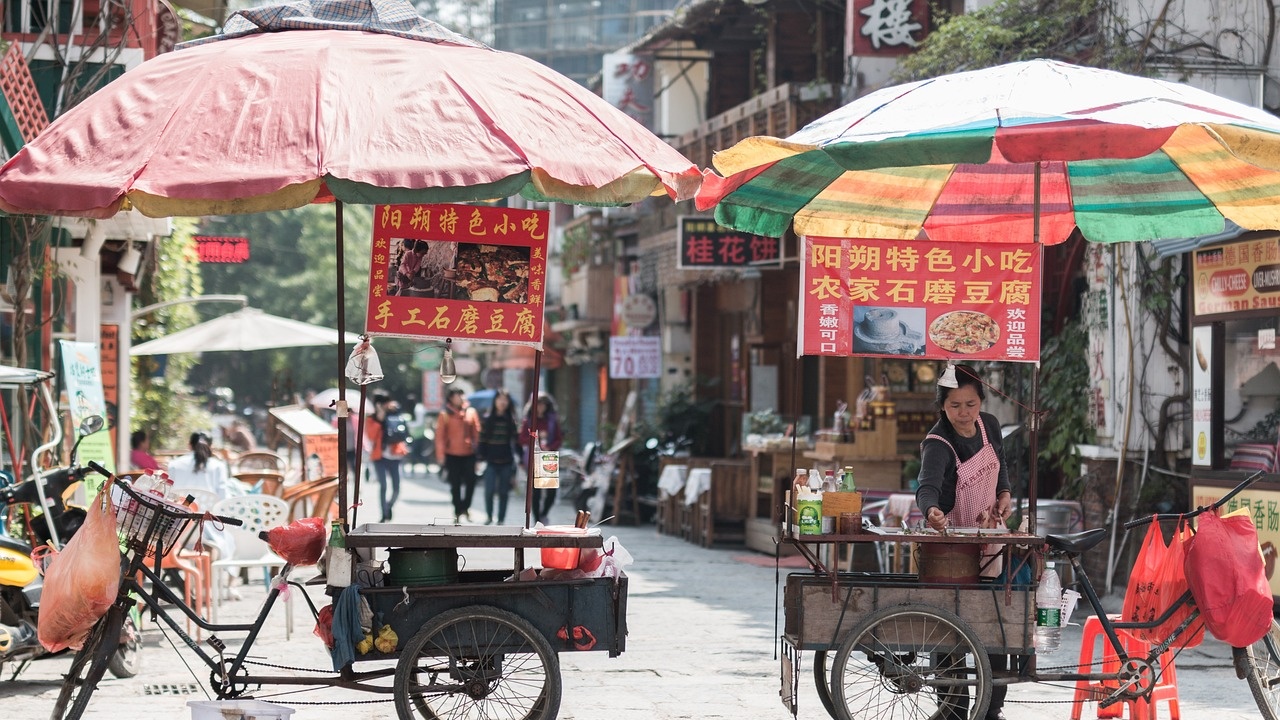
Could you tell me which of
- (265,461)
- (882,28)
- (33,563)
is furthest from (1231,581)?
(265,461)

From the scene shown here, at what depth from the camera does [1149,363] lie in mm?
12594

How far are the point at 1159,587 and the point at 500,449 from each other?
1366 centimetres

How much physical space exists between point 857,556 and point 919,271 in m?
7.66

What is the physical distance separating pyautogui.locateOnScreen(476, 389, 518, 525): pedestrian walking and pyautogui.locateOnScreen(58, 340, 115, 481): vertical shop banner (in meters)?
8.50

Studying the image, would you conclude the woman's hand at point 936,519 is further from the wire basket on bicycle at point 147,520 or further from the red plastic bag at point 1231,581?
the wire basket on bicycle at point 147,520

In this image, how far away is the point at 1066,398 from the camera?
1381cm

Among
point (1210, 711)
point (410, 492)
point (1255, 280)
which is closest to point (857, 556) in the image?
point (1255, 280)

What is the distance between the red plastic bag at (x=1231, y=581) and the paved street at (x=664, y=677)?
82cm

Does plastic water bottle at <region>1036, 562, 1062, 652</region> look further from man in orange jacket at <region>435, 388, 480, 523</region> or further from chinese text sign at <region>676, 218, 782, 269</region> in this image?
chinese text sign at <region>676, 218, 782, 269</region>

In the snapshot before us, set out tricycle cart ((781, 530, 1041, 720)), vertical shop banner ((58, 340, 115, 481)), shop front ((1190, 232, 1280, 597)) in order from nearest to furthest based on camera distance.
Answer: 1. tricycle cart ((781, 530, 1041, 720))
2. vertical shop banner ((58, 340, 115, 481))
3. shop front ((1190, 232, 1280, 597))

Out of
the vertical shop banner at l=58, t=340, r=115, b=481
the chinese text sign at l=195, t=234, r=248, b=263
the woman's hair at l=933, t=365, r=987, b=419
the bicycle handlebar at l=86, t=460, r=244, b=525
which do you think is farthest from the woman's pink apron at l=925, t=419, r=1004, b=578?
the chinese text sign at l=195, t=234, r=248, b=263

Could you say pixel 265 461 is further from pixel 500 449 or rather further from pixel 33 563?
pixel 33 563

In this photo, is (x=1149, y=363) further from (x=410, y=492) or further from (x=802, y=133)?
(x=410, y=492)

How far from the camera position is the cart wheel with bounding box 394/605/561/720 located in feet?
20.7
